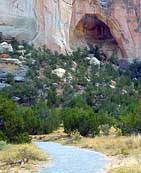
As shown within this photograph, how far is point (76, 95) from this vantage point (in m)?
38.3

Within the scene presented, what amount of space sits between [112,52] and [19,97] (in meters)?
17.5

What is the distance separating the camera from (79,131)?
1011 inches

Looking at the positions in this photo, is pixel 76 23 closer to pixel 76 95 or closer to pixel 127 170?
pixel 76 95

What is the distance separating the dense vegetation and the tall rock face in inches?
78.5

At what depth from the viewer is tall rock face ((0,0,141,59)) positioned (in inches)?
1820

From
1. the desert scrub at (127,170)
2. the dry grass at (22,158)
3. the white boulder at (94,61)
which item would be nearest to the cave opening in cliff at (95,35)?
the white boulder at (94,61)

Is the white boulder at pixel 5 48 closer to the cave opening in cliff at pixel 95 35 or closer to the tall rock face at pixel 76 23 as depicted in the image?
the tall rock face at pixel 76 23

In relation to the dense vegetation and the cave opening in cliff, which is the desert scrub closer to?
the dense vegetation

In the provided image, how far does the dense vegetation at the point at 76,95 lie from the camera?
25.9 m

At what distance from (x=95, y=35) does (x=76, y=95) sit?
16525 millimetres

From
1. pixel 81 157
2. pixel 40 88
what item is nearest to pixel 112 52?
pixel 40 88

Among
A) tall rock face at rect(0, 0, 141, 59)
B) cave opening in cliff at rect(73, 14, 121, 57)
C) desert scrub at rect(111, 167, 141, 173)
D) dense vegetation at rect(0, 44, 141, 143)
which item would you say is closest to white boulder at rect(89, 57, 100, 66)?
dense vegetation at rect(0, 44, 141, 143)

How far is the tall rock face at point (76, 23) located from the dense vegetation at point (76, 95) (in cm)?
199

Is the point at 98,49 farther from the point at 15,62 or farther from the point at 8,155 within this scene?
the point at 8,155
